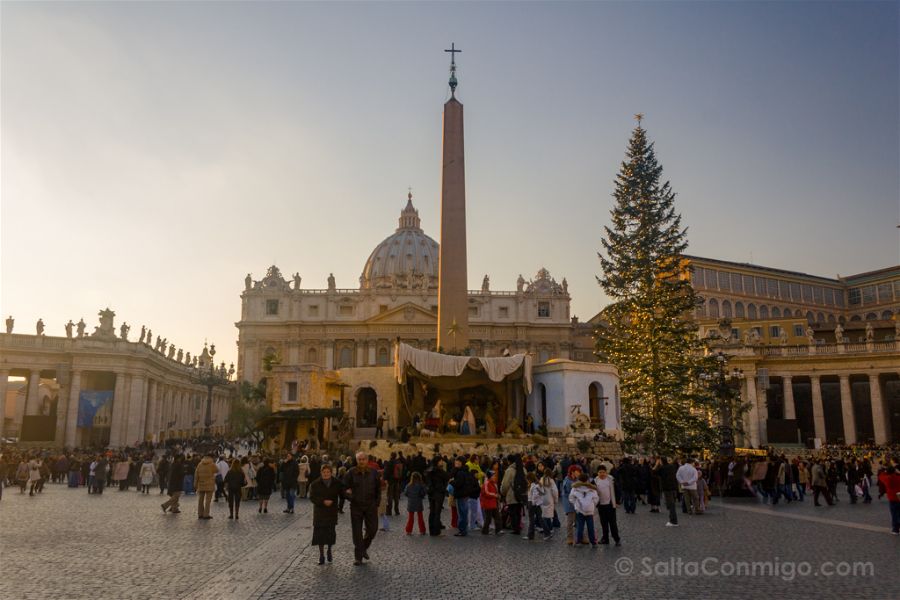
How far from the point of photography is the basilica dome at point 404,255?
3907 inches

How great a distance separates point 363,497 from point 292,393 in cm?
2971

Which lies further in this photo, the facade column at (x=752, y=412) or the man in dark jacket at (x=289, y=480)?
the facade column at (x=752, y=412)

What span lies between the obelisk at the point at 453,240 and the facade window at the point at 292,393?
11.8 metres

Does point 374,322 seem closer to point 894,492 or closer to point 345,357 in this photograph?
point 345,357

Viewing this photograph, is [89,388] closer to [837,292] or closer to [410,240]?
[410,240]

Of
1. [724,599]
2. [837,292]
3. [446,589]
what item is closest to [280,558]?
[446,589]

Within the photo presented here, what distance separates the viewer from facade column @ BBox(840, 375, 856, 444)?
40375 millimetres

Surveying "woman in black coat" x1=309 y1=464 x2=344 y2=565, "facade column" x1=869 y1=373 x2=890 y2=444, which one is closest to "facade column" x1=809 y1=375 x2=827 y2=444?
"facade column" x1=869 y1=373 x2=890 y2=444

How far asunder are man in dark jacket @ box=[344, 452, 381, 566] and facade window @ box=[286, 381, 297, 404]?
29.3 metres

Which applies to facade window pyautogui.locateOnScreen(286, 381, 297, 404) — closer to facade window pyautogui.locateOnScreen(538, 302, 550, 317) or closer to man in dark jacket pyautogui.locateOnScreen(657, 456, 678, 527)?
man in dark jacket pyautogui.locateOnScreen(657, 456, 678, 527)

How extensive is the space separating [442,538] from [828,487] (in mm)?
11077

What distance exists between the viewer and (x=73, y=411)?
4241cm

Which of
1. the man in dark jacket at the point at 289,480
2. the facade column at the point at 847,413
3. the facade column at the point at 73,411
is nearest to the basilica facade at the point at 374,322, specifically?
the facade column at the point at 73,411

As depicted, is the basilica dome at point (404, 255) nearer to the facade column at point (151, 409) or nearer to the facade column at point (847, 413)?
the facade column at point (151, 409)
